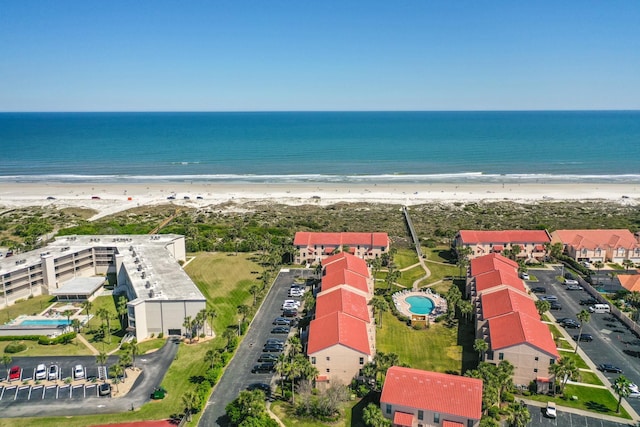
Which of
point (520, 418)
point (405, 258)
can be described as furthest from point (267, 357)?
point (405, 258)

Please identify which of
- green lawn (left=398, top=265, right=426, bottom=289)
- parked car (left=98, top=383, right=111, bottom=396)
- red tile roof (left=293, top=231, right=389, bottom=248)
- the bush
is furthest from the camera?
red tile roof (left=293, top=231, right=389, bottom=248)

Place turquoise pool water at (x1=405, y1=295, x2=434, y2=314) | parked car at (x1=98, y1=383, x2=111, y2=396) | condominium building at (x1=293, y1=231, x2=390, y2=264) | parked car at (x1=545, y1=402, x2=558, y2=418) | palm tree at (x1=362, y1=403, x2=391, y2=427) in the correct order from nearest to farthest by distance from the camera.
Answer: palm tree at (x1=362, y1=403, x2=391, y2=427) → parked car at (x1=545, y1=402, x2=558, y2=418) → parked car at (x1=98, y1=383, x2=111, y2=396) → turquoise pool water at (x1=405, y1=295, x2=434, y2=314) → condominium building at (x1=293, y1=231, x2=390, y2=264)

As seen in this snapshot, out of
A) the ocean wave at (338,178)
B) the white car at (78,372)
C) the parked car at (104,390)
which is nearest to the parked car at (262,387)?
the parked car at (104,390)

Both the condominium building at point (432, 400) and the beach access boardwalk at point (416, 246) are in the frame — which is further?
the beach access boardwalk at point (416, 246)

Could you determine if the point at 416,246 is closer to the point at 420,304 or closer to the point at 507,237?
the point at 507,237

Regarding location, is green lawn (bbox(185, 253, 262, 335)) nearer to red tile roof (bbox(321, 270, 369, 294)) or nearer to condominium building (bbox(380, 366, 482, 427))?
red tile roof (bbox(321, 270, 369, 294))

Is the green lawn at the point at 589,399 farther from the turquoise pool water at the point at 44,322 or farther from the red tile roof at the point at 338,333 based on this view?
the turquoise pool water at the point at 44,322

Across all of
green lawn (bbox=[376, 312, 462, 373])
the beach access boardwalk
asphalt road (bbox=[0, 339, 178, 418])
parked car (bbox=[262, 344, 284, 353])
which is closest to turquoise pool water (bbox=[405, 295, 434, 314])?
green lawn (bbox=[376, 312, 462, 373])
